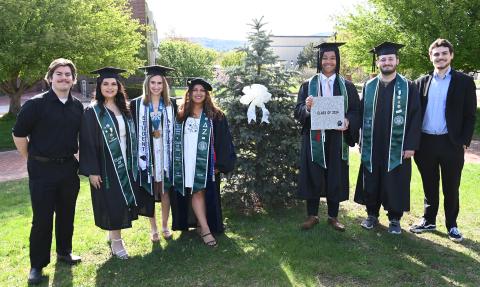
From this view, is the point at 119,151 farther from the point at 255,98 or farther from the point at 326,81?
the point at 326,81

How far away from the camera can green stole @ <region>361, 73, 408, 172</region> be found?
4.70 meters

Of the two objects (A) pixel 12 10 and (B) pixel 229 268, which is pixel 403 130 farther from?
(A) pixel 12 10

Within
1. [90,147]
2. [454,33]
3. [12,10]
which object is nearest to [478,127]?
[454,33]

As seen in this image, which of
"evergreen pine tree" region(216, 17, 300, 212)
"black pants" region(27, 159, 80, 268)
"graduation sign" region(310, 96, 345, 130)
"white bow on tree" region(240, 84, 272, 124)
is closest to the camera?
"black pants" region(27, 159, 80, 268)

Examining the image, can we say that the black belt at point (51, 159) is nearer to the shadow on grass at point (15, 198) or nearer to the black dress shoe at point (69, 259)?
the black dress shoe at point (69, 259)

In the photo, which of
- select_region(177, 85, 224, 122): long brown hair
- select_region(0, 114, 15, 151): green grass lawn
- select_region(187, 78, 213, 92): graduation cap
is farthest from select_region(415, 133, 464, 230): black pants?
select_region(0, 114, 15, 151): green grass lawn

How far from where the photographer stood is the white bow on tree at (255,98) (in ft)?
17.4

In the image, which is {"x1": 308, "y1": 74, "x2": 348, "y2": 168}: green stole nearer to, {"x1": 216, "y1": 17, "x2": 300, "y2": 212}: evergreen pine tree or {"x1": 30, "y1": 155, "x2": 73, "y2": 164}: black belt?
{"x1": 216, "y1": 17, "x2": 300, "y2": 212}: evergreen pine tree

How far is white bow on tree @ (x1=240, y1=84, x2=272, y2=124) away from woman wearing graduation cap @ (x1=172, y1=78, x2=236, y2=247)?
60 centimetres

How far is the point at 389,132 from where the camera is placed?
15.6 feet

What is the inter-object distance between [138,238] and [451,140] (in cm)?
366

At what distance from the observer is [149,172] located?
15.0 ft

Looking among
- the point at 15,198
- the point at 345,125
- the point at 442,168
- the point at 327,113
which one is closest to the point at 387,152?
the point at 345,125

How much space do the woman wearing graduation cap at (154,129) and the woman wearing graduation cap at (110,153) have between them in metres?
0.13
